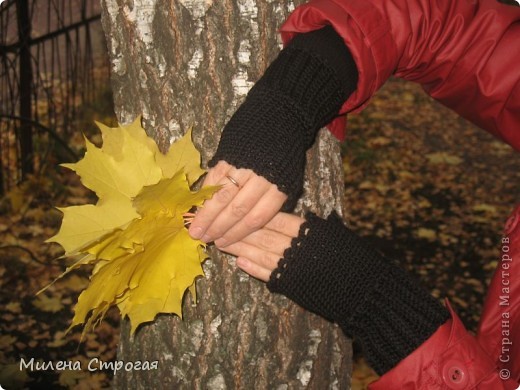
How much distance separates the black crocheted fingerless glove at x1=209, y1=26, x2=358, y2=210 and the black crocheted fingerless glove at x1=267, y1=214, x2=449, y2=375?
0.45ft

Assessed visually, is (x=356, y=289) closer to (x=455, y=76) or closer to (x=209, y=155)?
(x=209, y=155)

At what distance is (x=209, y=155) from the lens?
144 centimetres

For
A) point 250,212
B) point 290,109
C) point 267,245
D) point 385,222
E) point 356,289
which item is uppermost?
point 290,109

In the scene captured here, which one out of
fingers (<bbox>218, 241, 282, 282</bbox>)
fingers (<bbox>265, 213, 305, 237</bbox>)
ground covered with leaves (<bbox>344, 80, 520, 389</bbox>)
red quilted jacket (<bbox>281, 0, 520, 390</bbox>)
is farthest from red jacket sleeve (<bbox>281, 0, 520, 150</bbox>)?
ground covered with leaves (<bbox>344, 80, 520, 389</bbox>)

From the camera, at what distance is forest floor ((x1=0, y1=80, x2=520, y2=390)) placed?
3461 mm

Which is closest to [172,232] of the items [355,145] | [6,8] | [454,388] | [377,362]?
[377,362]

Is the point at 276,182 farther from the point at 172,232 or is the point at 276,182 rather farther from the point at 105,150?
the point at 105,150

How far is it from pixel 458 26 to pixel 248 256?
0.88 m

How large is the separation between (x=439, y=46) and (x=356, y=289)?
72cm

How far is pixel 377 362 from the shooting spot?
137 cm

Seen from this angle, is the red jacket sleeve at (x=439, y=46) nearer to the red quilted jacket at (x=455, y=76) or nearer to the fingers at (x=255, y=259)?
the red quilted jacket at (x=455, y=76)

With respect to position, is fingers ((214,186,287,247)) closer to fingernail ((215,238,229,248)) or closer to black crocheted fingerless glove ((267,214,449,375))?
fingernail ((215,238,229,248))

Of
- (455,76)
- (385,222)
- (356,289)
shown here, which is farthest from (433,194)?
(356,289)

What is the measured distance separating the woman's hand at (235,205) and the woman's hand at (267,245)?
0.19 ft
